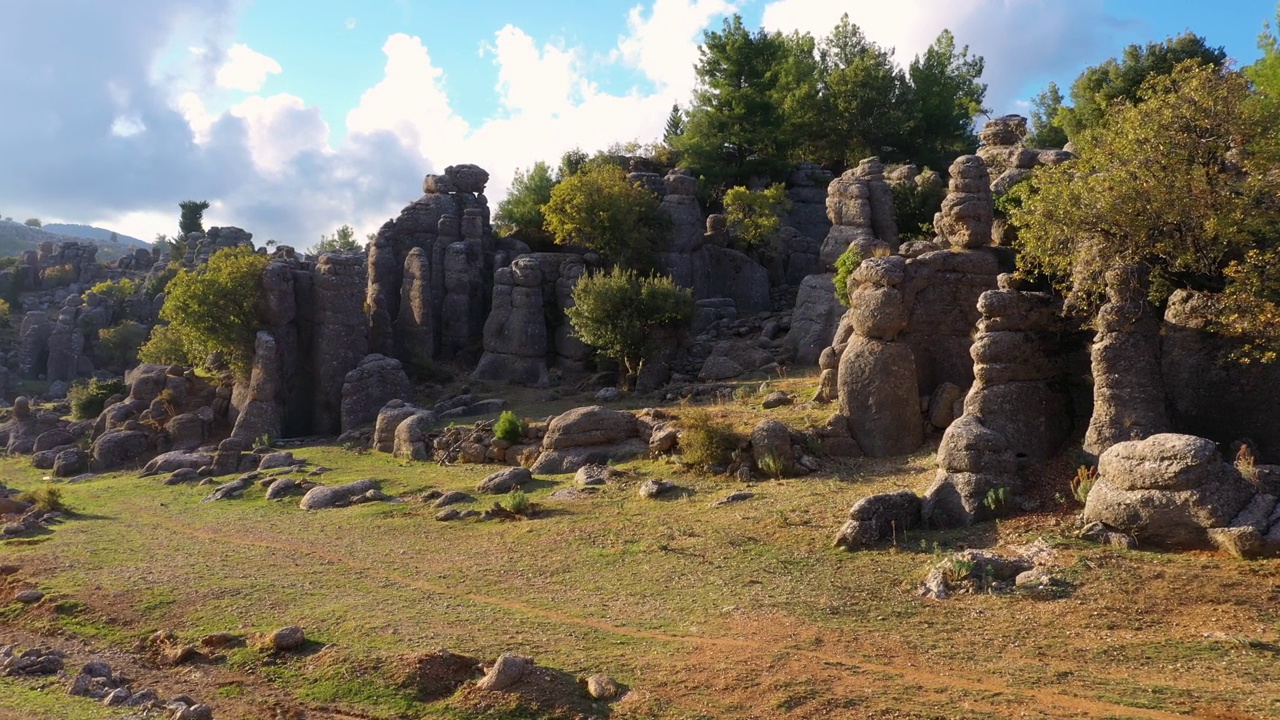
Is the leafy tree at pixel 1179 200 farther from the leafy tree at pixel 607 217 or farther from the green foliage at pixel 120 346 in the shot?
the green foliage at pixel 120 346

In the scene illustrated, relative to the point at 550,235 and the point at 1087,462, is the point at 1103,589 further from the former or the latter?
the point at 550,235

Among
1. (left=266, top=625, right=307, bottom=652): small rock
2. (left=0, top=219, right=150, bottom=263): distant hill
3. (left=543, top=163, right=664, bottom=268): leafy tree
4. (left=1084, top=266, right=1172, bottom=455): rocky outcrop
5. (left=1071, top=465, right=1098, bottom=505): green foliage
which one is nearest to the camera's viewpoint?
(left=266, top=625, right=307, bottom=652): small rock

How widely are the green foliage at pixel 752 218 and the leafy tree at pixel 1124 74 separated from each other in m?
11.3

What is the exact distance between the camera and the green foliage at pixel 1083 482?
1486cm

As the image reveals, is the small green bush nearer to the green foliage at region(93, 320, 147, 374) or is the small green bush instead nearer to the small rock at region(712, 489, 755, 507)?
the small rock at region(712, 489, 755, 507)

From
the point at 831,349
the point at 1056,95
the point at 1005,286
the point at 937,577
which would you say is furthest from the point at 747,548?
the point at 1056,95

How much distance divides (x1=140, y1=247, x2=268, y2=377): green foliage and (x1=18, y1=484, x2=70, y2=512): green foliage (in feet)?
31.7

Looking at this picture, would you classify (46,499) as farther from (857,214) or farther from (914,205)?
(914,205)

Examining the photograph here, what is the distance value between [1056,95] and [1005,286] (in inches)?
1508

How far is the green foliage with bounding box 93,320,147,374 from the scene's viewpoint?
54.1m

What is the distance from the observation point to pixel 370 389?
105 ft

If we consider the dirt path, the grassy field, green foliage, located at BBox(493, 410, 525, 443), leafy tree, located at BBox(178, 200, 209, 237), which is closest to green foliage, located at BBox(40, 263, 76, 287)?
leafy tree, located at BBox(178, 200, 209, 237)

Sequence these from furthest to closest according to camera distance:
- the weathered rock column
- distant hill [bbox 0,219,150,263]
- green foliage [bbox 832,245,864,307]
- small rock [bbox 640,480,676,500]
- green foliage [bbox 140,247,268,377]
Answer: distant hill [bbox 0,219,150,263]
green foliage [bbox 140,247,268,377]
green foliage [bbox 832,245,864,307]
the weathered rock column
small rock [bbox 640,480,676,500]

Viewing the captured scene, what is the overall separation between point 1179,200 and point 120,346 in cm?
5283
